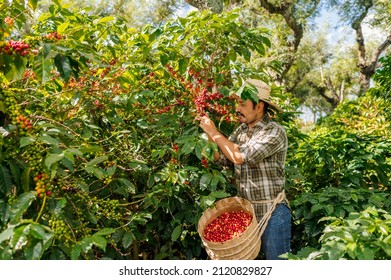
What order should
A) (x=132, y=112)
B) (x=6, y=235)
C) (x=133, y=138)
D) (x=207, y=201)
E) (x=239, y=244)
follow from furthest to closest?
1. (x=132, y=112)
2. (x=133, y=138)
3. (x=207, y=201)
4. (x=239, y=244)
5. (x=6, y=235)

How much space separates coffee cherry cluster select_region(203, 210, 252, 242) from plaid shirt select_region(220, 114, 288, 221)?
146mm

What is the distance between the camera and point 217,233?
2.44 metres

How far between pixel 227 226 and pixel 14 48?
1.59 meters

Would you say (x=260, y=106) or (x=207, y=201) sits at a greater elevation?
(x=260, y=106)

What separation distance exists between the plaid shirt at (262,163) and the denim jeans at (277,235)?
0.28 ft

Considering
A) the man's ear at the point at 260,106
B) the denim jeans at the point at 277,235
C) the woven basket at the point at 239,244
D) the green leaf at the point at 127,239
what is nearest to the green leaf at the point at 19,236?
the green leaf at the point at 127,239

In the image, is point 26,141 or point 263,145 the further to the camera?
point 263,145

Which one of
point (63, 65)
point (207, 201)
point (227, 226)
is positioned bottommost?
point (227, 226)

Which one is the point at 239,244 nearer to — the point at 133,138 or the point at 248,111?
the point at 248,111

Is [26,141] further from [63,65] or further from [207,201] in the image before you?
[207,201]

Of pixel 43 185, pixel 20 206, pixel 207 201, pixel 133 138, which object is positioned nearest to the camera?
pixel 20 206

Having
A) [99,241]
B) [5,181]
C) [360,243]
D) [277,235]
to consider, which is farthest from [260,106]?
[5,181]

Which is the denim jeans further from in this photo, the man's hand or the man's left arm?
the man's hand

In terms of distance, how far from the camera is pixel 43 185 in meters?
1.65
